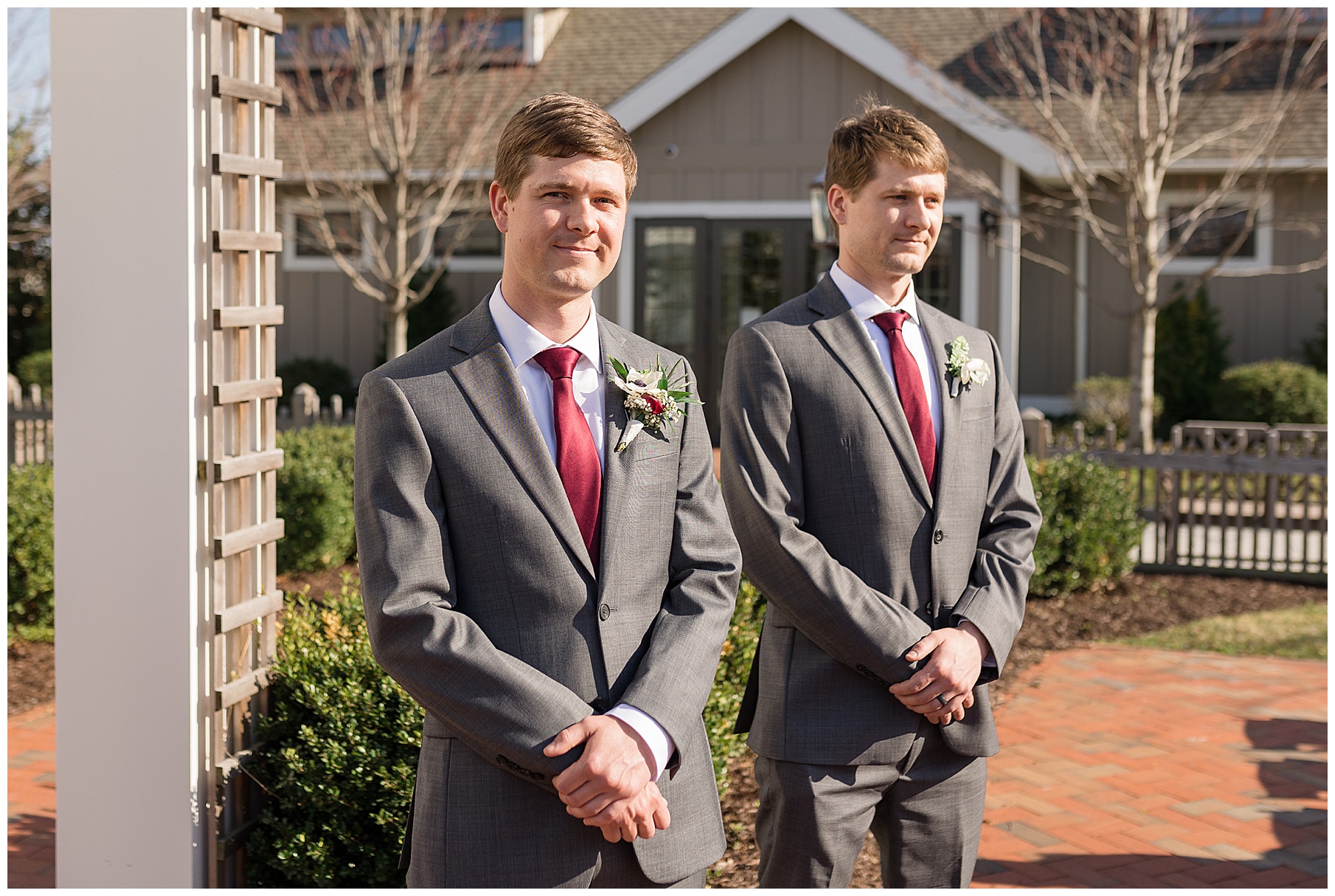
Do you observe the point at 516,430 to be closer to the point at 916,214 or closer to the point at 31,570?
the point at 916,214

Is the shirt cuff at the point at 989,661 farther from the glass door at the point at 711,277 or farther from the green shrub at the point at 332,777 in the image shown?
the glass door at the point at 711,277

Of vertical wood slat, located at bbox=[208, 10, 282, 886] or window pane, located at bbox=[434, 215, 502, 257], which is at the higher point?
window pane, located at bbox=[434, 215, 502, 257]

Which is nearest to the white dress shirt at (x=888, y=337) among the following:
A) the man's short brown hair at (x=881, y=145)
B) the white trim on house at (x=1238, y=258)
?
the man's short brown hair at (x=881, y=145)

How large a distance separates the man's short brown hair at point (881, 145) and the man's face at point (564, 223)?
754 millimetres

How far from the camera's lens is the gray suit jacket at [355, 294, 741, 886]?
2.39 metres

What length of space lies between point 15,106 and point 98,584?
15.0 metres

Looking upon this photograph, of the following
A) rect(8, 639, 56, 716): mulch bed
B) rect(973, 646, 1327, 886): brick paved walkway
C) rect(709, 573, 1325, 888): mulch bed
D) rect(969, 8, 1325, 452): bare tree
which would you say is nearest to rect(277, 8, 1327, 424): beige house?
rect(969, 8, 1325, 452): bare tree

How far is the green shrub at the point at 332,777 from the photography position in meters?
3.76

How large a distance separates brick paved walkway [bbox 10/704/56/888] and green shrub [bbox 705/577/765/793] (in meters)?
2.40

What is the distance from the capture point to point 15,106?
16016 mm

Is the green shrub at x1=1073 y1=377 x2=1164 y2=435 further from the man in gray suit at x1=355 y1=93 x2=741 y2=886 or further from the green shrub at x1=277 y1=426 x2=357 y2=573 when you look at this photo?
the man in gray suit at x1=355 y1=93 x2=741 y2=886

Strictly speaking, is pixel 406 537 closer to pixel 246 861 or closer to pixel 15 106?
pixel 246 861

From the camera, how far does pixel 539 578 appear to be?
2.48 metres

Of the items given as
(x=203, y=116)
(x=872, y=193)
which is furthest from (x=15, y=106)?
(x=872, y=193)
